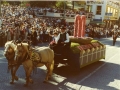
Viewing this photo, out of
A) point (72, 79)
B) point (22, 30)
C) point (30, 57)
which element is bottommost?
point (72, 79)

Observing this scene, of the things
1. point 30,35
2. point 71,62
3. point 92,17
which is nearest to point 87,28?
point 92,17

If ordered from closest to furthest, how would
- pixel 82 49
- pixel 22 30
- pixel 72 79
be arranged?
pixel 72 79 → pixel 82 49 → pixel 22 30

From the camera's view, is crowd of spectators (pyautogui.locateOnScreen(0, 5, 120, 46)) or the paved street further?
crowd of spectators (pyautogui.locateOnScreen(0, 5, 120, 46))

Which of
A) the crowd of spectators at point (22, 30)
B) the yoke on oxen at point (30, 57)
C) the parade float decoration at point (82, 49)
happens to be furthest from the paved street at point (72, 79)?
the crowd of spectators at point (22, 30)

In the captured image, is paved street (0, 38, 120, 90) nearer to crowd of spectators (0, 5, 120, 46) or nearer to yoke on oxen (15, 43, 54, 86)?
yoke on oxen (15, 43, 54, 86)

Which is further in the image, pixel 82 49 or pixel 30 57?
pixel 82 49

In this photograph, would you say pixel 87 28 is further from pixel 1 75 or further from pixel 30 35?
pixel 1 75

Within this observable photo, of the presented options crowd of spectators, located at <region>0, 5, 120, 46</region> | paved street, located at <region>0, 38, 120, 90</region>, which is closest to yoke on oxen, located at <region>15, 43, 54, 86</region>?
paved street, located at <region>0, 38, 120, 90</region>

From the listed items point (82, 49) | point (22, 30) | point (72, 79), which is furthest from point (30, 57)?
point (22, 30)

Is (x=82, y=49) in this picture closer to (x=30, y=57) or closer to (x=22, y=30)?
(x=30, y=57)

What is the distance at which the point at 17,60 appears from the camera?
732 centimetres

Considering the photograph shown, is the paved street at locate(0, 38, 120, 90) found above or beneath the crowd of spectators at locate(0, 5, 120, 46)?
beneath

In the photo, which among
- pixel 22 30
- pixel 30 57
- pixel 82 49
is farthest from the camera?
pixel 22 30

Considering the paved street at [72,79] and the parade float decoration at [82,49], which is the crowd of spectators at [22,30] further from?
the paved street at [72,79]
